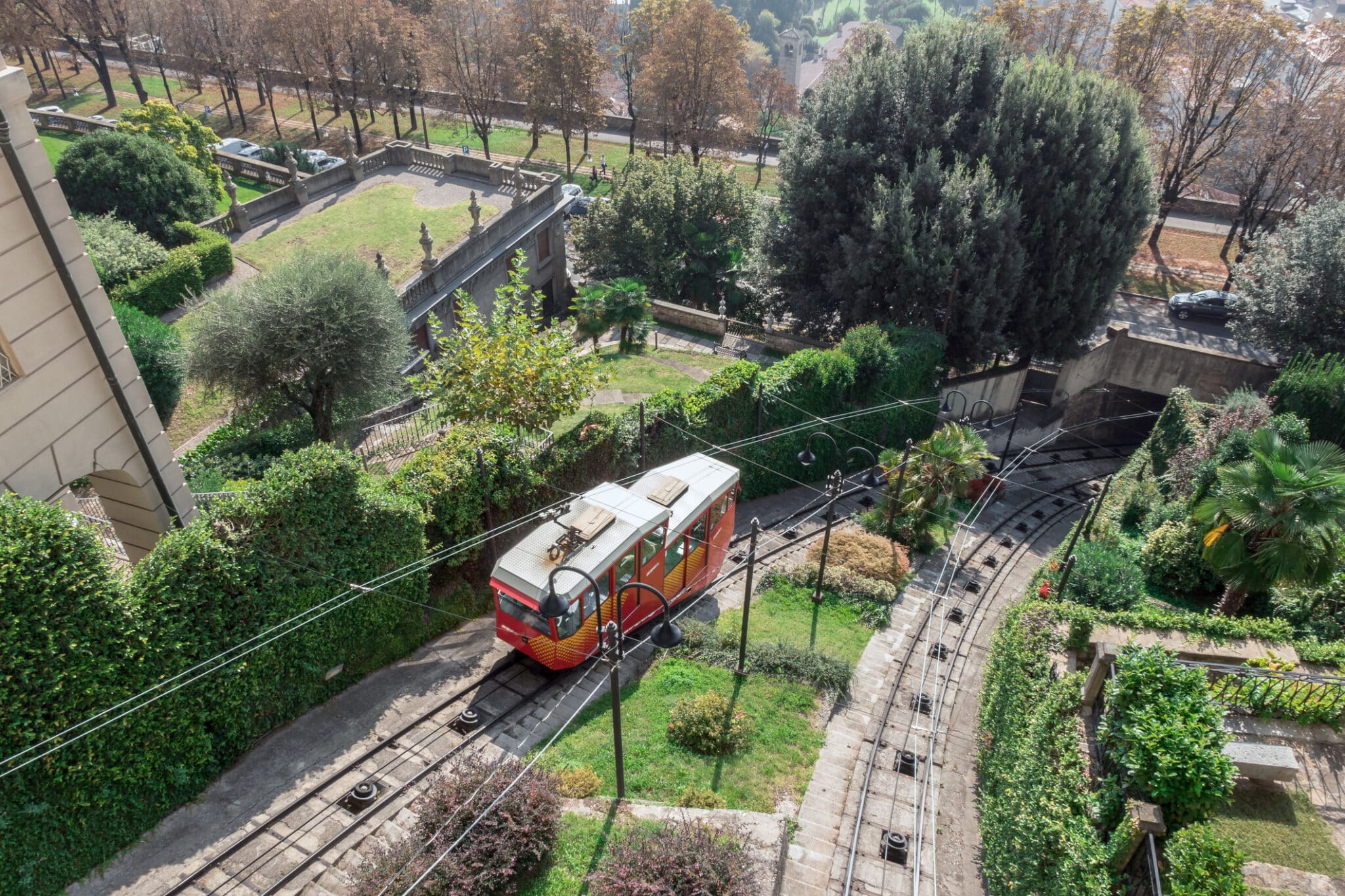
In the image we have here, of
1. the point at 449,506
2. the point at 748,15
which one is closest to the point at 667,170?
the point at 449,506

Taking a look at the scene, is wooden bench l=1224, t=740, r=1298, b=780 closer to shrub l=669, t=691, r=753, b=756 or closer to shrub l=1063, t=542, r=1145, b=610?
shrub l=1063, t=542, r=1145, b=610

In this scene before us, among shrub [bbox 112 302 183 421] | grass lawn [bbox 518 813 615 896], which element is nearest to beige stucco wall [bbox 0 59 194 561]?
grass lawn [bbox 518 813 615 896]

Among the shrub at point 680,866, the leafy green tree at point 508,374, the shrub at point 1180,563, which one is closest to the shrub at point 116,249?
the leafy green tree at point 508,374

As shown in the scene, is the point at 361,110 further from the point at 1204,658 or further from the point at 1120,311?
the point at 1204,658

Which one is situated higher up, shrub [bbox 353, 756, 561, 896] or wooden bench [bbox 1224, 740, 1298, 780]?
wooden bench [bbox 1224, 740, 1298, 780]

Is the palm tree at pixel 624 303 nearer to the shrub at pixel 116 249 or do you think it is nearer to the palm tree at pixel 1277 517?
the shrub at pixel 116 249

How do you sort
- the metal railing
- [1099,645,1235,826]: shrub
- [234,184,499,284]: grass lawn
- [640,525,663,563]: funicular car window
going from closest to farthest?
[1099,645,1235,826]: shrub < the metal railing < [640,525,663,563]: funicular car window < [234,184,499,284]: grass lawn

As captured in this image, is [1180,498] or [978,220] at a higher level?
[978,220]
